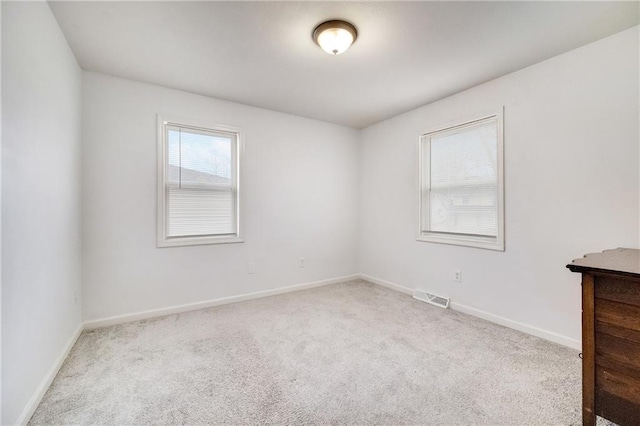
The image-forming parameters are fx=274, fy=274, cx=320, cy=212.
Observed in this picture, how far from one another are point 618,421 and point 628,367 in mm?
272

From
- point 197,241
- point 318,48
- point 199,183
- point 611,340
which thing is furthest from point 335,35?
point 197,241

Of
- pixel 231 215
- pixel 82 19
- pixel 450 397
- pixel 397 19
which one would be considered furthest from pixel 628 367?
pixel 82 19

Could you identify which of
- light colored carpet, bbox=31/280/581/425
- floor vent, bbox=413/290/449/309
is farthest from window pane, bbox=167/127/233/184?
floor vent, bbox=413/290/449/309

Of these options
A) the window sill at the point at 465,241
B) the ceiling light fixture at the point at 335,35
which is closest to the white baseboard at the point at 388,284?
the window sill at the point at 465,241

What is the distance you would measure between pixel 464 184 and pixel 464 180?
5 centimetres

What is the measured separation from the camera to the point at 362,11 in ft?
6.00

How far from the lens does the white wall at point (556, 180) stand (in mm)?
2043

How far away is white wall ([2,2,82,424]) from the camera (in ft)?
4.45

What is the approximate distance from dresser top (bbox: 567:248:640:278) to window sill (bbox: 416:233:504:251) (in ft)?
3.49

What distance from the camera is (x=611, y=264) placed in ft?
4.50

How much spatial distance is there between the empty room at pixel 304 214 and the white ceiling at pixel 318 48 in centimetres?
2

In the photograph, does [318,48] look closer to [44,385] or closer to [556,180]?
[556,180]

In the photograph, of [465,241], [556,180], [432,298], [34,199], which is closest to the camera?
[34,199]

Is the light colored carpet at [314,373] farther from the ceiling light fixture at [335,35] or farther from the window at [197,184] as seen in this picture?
the ceiling light fixture at [335,35]
